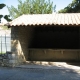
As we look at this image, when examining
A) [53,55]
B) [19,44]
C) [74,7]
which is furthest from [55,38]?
[74,7]

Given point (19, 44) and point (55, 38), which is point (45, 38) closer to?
point (55, 38)

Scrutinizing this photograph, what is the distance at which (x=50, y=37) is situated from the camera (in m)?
16.4

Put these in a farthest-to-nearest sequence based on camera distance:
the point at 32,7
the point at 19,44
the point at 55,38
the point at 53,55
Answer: the point at 32,7, the point at 55,38, the point at 53,55, the point at 19,44

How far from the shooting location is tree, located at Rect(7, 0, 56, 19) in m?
31.7

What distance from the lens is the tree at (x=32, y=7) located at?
31.7m

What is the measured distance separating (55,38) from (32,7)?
17373 millimetres

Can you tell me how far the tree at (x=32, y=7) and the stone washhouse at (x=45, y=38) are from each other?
15.2 m

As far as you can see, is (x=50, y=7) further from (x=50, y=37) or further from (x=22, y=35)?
(x=22, y=35)

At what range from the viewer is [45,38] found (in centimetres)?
1644

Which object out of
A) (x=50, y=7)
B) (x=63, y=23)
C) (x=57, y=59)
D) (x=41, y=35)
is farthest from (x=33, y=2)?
(x=63, y=23)

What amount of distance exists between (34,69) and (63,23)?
2.84 meters

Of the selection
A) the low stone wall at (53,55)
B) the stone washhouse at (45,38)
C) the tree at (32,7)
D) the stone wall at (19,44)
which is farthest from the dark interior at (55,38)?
the tree at (32,7)

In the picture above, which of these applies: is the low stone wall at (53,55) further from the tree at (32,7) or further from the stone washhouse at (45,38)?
the tree at (32,7)

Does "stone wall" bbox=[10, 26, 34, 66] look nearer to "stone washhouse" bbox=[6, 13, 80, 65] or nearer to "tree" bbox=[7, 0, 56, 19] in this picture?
"stone washhouse" bbox=[6, 13, 80, 65]
